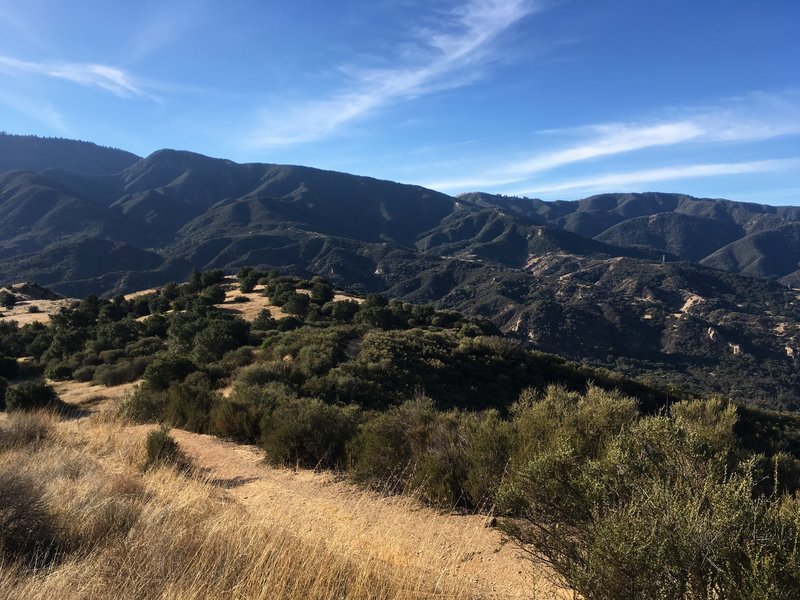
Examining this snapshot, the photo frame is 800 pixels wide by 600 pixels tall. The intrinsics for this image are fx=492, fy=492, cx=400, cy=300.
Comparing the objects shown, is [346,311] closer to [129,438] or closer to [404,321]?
[404,321]

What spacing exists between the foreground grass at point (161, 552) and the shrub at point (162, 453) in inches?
79.2

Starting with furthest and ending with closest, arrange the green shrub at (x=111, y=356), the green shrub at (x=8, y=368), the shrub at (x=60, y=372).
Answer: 1. the green shrub at (x=8, y=368)
2. the green shrub at (x=111, y=356)
3. the shrub at (x=60, y=372)

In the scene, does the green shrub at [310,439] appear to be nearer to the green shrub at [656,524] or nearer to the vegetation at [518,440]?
the vegetation at [518,440]

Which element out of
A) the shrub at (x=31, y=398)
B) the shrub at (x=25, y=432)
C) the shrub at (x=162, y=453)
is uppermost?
the shrub at (x=162, y=453)

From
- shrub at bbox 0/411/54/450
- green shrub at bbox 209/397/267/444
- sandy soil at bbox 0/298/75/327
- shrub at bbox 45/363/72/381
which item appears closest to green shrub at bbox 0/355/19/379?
shrub at bbox 45/363/72/381

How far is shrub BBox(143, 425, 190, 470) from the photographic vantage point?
299 inches

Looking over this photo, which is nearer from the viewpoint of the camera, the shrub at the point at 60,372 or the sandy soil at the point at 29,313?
the shrub at the point at 60,372

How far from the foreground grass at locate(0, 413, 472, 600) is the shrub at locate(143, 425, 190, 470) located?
6.60 feet

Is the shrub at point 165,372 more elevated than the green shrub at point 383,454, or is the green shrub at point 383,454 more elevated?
the green shrub at point 383,454

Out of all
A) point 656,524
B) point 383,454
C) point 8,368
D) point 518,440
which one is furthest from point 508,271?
point 656,524

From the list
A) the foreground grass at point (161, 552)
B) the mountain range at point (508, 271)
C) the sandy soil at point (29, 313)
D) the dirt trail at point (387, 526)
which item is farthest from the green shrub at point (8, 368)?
the mountain range at point (508, 271)

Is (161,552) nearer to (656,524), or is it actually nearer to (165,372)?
(656,524)

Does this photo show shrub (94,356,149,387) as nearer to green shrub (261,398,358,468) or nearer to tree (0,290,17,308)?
green shrub (261,398,358,468)

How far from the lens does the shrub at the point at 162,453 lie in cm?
761
